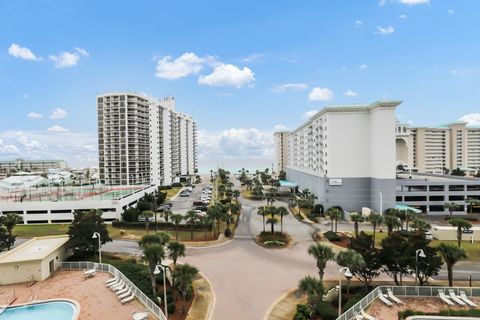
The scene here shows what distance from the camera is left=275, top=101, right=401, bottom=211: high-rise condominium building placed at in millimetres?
59625

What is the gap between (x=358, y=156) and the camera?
6450 cm

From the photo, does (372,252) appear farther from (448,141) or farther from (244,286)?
(448,141)

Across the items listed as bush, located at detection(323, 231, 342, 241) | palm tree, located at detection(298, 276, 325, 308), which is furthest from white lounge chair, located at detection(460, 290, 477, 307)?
bush, located at detection(323, 231, 342, 241)

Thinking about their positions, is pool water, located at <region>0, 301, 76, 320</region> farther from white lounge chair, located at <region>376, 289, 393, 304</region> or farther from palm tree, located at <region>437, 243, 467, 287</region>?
palm tree, located at <region>437, 243, 467, 287</region>

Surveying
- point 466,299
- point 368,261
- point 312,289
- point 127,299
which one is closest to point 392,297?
point 368,261

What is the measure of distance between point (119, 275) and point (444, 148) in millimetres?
163902

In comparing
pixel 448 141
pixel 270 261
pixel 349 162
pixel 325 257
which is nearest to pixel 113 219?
pixel 270 261

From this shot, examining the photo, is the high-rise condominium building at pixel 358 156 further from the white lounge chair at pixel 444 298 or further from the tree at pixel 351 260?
the tree at pixel 351 260

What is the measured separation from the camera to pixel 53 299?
2364 centimetres

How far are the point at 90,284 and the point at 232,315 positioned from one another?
14.0 m

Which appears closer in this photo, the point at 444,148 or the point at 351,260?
the point at 351,260

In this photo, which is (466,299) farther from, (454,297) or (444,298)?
(444,298)

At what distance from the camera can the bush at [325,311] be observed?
70.8 ft

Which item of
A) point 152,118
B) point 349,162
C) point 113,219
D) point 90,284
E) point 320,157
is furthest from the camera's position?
point 152,118
